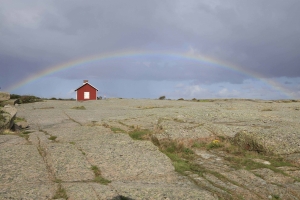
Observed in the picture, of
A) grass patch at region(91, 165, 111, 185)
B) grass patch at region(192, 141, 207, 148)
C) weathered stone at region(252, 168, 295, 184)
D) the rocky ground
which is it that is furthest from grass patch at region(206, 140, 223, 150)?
grass patch at region(91, 165, 111, 185)

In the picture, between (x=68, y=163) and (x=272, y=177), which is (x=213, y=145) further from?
(x=68, y=163)

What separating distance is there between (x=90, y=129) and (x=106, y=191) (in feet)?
27.7

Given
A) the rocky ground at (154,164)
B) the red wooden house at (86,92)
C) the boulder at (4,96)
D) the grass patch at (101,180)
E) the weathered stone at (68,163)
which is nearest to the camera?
the rocky ground at (154,164)

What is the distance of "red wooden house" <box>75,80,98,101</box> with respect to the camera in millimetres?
58281

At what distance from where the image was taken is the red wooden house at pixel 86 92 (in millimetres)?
58281

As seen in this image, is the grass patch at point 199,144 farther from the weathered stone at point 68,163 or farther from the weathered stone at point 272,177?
the weathered stone at point 68,163

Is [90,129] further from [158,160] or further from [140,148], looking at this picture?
[158,160]

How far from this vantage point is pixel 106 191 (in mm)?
6379

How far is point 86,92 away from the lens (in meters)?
58.8

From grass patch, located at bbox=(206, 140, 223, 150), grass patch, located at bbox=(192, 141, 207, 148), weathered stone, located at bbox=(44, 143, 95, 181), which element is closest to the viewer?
weathered stone, located at bbox=(44, 143, 95, 181)

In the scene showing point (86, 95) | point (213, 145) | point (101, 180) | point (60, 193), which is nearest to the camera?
point (60, 193)

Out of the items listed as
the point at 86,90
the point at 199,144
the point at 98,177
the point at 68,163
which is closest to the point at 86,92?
the point at 86,90

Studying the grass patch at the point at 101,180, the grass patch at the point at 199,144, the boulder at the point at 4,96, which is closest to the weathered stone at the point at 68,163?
the grass patch at the point at 101,180

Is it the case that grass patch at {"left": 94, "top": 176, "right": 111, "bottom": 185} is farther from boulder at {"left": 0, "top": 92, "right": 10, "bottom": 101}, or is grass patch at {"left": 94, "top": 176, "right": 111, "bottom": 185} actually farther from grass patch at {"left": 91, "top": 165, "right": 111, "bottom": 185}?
boulder at {"left": 0, "top": 92, "right": 10, "bottom": 101}
